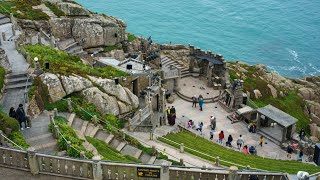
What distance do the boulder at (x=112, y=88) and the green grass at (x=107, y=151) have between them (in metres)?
8.29

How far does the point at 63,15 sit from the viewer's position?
192ft

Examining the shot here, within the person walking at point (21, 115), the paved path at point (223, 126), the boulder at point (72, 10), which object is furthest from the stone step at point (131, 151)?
the boulder at point (72, 10)

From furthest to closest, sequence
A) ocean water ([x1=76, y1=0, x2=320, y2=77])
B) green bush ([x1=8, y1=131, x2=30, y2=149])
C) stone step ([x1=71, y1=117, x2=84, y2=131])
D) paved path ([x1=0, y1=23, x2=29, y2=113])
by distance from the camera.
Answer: ocean water ([x1=76, y1=0, x2=320, y2=77]), stone step ([x1=71, y1=117, x2=84, y2=131]), paved path ([x1=0, y1=23, x2=29, y2=113]), green bush ([x1=8, y1=131, x2=30, y2=149])

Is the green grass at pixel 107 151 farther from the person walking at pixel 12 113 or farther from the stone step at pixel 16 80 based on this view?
the stone step at pixel 16 80

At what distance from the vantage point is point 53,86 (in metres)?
35.2

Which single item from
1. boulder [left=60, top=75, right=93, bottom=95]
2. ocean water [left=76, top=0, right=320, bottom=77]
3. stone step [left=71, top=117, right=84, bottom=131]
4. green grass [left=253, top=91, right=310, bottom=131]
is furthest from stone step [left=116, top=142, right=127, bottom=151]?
ocean water [left=76, top=0, right=320, bottom=77]

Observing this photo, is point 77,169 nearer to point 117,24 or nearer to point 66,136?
point 66,136

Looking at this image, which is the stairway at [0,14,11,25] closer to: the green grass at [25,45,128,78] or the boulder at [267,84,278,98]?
the green grass at [25,45,128,78]

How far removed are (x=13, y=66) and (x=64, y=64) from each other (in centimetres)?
481

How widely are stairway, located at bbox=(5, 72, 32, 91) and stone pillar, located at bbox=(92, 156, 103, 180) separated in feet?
45.5

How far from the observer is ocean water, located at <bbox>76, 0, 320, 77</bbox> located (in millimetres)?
91812

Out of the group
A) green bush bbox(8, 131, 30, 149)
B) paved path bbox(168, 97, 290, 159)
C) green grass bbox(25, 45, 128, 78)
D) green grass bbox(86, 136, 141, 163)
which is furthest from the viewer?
paved path bbox(168, 97, 290, 159)

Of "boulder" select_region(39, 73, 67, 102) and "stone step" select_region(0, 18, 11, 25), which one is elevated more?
"stone step" select_region(0, 18, 11, 25)

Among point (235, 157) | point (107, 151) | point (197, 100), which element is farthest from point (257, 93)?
point (107, 151)
